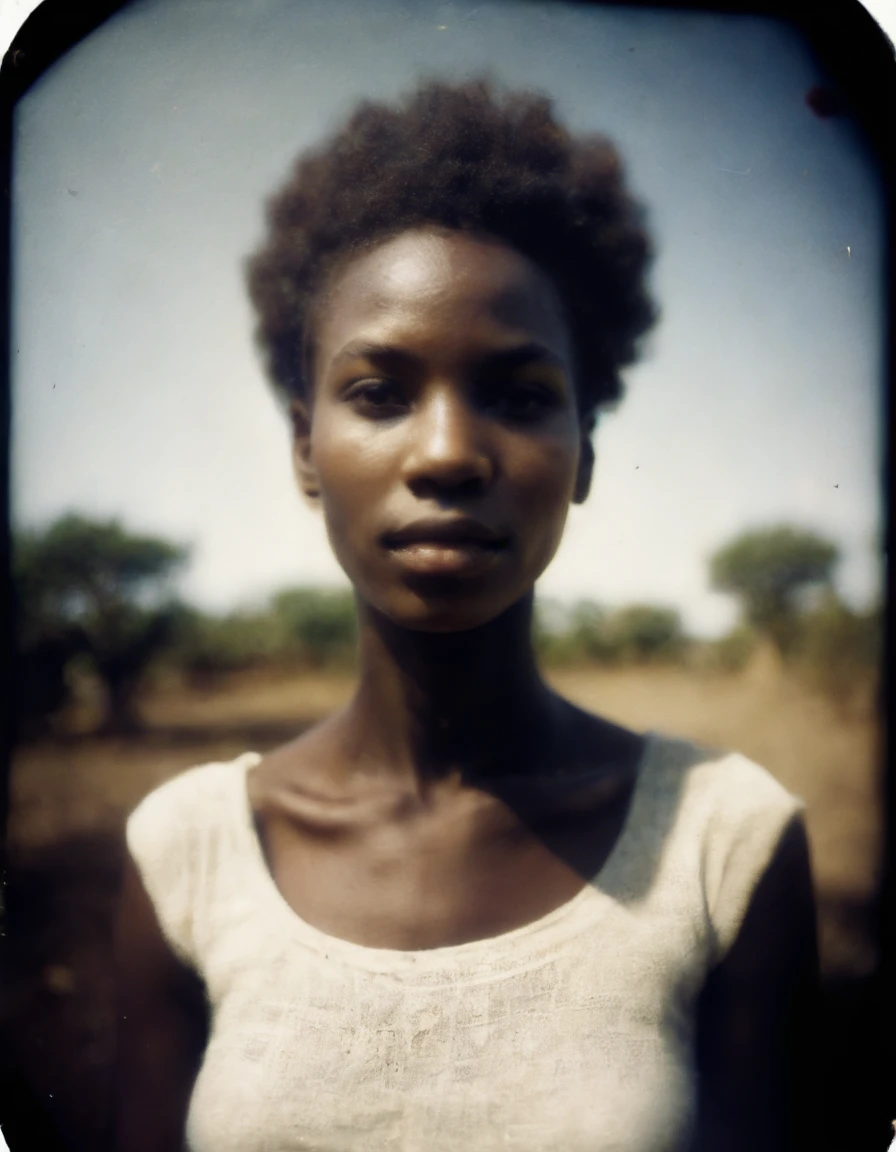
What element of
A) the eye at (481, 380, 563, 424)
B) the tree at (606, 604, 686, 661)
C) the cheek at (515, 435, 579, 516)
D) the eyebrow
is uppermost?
the eyebrow

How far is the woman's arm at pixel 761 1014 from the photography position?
1.22 m

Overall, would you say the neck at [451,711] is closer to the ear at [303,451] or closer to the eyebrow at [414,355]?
the ear at [303,451]

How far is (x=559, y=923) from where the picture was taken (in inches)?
46.0

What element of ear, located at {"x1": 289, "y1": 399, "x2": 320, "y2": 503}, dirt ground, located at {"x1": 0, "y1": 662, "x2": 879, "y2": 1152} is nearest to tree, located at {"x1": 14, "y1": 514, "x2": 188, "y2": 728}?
dirt ground, located at {"x1": 0, "y1": 662, "x2": 879, "y2": 1152}

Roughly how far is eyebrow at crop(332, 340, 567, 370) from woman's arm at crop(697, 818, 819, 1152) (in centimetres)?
70

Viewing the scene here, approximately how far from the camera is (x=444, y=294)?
3.74ft

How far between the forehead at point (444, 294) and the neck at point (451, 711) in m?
0.36

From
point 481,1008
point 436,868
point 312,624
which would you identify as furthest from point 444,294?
point 481,1008

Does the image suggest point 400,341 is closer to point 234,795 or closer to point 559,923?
point 234,795

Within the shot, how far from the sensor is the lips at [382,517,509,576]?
113 centimetres

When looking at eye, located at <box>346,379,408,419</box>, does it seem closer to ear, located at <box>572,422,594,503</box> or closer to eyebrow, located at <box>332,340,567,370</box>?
eyebrow, located at <box>332,340,567,370</box>

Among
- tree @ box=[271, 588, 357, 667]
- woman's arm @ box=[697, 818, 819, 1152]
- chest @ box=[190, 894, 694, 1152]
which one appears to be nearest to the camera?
chest @ box=[190, 894, 694, 1152]

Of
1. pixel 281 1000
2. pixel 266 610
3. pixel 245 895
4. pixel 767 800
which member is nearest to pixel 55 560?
pixel 266 610

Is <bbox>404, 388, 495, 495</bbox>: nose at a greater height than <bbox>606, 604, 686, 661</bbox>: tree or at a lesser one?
greater
